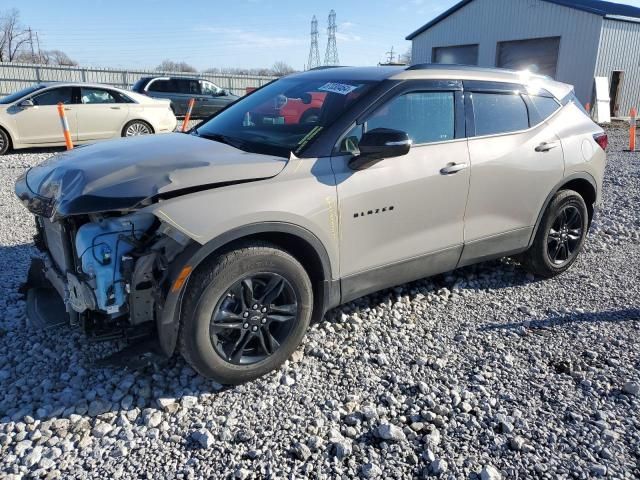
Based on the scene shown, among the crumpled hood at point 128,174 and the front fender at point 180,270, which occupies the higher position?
the crumpled hood at point 128,174

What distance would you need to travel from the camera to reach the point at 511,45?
23984 mm

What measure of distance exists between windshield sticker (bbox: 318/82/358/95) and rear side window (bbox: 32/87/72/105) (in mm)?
9510

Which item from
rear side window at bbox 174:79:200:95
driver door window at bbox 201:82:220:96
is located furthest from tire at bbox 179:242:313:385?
driver door window at bbox 201:82:220:96

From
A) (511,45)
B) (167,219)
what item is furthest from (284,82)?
(511,45)

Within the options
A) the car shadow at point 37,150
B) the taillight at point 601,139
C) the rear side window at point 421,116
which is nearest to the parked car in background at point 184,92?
the car shadow at point 37,150

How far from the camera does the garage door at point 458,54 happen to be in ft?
83.8

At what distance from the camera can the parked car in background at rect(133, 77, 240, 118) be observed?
728 inches

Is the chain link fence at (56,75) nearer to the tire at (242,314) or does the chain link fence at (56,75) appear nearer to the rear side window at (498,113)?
the rear side window at (498,113)

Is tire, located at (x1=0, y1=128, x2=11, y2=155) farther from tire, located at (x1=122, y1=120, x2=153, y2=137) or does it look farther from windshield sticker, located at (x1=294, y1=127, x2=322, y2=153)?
windshield sticker, located at (x1=294, y1=127, x2=322, y2=153)

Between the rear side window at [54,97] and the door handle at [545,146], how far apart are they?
10.3 m

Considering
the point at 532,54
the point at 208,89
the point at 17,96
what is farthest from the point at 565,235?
the point at 532,54

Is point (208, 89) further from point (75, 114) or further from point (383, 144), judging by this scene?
point (383, 144)

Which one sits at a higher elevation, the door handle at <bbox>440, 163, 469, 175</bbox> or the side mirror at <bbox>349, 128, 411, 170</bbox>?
the side mirror at <bbox>349, 128, 411, 170</bbox>

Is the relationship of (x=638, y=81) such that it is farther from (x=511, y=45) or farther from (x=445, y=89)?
(x=445, y=89)
